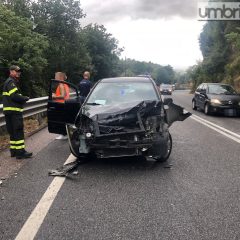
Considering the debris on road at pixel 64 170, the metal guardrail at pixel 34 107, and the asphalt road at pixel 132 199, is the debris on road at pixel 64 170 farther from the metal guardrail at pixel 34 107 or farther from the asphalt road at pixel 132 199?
the metal guardrail at pixel 34 107

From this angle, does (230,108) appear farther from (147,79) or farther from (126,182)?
(126,182)

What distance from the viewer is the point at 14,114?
771 cm

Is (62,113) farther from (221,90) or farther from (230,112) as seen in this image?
(221,90)

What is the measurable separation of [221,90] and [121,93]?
10491 mm

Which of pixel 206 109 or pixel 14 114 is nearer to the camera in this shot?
pixel 14 114

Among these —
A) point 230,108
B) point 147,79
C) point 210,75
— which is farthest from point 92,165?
point 210,75

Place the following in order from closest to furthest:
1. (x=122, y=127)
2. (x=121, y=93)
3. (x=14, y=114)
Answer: (x=122, y=127) → (x=14, y=114) → (x=121, y=93)

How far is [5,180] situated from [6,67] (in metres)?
14.3

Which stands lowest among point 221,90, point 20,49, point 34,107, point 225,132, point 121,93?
point 225,132

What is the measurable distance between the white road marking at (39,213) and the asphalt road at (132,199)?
0.03 metres

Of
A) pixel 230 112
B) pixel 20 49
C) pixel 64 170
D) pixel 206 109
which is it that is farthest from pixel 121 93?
pixel 20 49

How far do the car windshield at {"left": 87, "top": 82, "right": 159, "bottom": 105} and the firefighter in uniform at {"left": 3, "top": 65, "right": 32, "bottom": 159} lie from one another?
55.6 inches

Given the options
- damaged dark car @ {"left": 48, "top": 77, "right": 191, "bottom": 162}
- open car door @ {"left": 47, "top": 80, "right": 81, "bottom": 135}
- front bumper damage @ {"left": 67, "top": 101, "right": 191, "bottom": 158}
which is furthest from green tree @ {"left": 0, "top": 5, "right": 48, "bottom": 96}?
front bumper damage @ {"left": 67, "top": 101, "right": 191, "bottom": 158}

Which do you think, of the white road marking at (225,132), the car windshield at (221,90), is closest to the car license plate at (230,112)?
the car windshield at (221,90)
